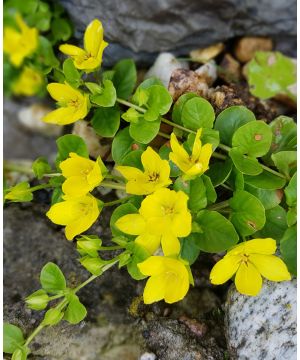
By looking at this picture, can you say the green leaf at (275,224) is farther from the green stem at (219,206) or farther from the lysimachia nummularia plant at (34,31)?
the lysimachia nummularia plant at (34,31)

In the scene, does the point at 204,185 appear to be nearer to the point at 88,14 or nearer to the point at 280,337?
the point at 280,337

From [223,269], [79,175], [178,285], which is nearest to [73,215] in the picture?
[79,175]

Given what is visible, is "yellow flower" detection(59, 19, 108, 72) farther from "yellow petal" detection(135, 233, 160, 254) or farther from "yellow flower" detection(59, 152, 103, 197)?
"yellow petal" detection(135, 233, 160, 254)

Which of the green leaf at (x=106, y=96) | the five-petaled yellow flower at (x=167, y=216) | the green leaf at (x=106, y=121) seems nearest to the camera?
the five-petaled yellow flower at (x=167, y=216)

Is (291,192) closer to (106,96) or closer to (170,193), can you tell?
(170,193)

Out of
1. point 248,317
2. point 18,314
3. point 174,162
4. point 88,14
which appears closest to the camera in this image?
point 174,162

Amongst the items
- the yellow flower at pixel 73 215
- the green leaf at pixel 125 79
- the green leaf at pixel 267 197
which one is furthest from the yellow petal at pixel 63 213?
the green leaf at pixel 267 197

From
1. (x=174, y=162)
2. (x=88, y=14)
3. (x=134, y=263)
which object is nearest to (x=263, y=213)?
(x=174, y=162)
